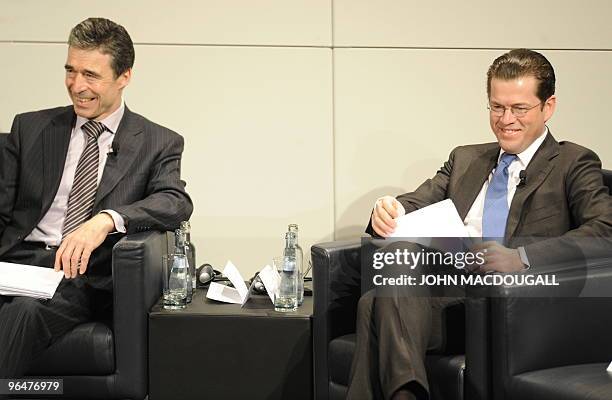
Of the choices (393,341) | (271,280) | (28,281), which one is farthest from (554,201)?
(28,281)

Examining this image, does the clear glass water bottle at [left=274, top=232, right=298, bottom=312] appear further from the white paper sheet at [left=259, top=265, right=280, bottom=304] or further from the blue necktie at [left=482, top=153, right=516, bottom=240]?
the blue necktie at [left=482, top=153, right=516, bottom=240]

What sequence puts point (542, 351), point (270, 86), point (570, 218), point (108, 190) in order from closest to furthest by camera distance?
point (542, 351), point (570, 218), point (108, 190), point (270, 86)

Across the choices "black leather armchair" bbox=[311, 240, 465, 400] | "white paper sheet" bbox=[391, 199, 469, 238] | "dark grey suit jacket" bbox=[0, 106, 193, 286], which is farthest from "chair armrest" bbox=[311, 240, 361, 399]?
"dark grey suit jacket" bbox=[0, 106, 193, 286]

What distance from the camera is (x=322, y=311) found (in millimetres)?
3295

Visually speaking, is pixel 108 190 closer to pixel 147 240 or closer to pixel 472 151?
pixel 147 240

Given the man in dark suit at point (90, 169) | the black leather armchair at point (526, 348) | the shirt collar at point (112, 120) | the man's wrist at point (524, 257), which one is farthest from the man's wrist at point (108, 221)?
the man's wrist at point (524, 257)

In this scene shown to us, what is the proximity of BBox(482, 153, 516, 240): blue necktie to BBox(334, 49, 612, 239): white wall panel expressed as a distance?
1.13 m

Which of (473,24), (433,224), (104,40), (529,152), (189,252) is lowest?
(189,252)

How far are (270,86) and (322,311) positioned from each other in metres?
1.49

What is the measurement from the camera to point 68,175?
3.63 meters

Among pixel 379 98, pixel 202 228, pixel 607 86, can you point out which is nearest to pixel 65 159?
pixel 202 228

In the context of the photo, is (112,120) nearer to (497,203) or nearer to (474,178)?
(474,178)

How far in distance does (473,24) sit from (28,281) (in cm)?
244

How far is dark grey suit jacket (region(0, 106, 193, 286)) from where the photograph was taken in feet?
11.6
